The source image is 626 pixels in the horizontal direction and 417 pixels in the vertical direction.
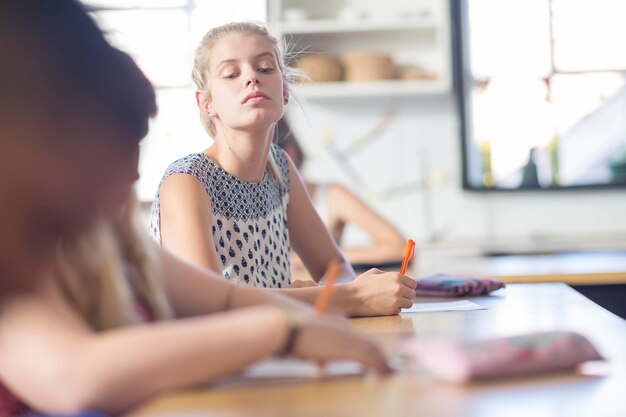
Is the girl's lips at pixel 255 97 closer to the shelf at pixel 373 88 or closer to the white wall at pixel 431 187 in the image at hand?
the shelf at pixel 373 88

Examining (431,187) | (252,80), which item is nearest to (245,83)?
(252,80)

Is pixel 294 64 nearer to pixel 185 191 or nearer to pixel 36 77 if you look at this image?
pixel 185 191

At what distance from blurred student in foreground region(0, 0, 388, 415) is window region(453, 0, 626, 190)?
3579 millimetres

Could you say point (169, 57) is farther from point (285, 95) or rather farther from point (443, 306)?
point (443, 306)

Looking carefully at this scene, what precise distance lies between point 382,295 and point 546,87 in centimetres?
297

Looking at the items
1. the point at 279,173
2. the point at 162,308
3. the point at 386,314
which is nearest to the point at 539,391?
the point at 162,308

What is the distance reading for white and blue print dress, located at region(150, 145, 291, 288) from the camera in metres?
2.11

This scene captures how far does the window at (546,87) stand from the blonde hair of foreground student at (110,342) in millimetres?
3603

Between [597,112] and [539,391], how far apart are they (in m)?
3.72

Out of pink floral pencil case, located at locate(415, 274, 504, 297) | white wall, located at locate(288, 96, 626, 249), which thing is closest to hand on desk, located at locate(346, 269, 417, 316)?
pink floral pencil case, located at locate(415, 274, 504, 297)

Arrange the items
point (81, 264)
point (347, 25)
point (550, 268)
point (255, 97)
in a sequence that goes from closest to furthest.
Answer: point (81, 264), point (255, 97), point (550, 268), point (347, 25)

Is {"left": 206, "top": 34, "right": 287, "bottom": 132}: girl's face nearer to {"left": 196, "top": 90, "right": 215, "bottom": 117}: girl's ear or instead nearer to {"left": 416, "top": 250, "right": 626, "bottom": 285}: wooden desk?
{"left": 196, "top": 90, "right": 215, "bottom": 117}: girl's ear

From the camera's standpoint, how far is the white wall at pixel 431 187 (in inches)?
179

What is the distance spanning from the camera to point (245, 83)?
81.1 inches
